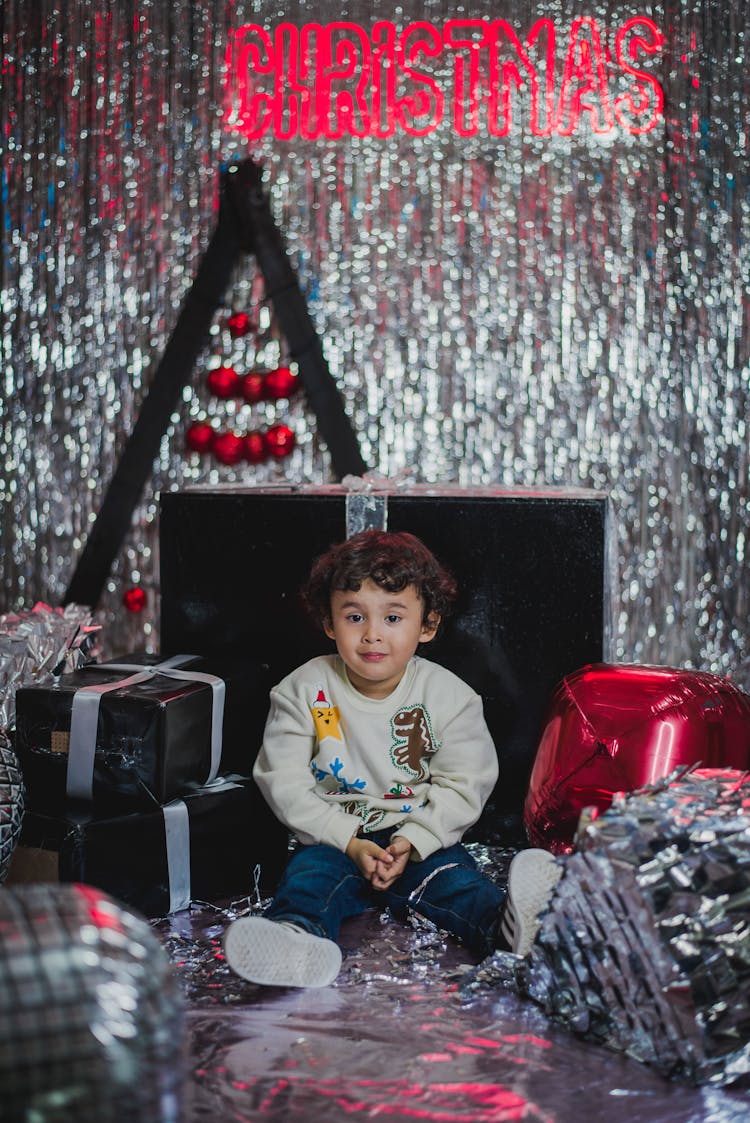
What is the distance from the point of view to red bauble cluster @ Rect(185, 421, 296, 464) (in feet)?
10.6

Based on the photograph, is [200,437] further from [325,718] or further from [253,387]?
[325,718]

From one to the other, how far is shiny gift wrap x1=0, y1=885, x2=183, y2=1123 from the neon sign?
282cm

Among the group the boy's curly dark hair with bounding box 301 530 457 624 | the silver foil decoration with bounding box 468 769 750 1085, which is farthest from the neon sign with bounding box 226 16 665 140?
the silver foil decoration with bounding box 468 769 750 1085

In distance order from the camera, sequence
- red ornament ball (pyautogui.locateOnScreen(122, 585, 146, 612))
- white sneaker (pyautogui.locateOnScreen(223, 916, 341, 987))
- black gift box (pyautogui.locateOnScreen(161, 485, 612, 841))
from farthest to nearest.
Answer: red ornament ball (pyautogui.locateOnScreen(122, 585, 146, 612)), black gift box (pyautogui.locateOnScreen(161, 485, 612, 841)), white sneaker (pyautogui.locateOnScreen(223, 916, 341, 987))

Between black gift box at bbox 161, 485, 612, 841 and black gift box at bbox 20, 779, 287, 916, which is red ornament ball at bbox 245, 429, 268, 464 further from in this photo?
black gift box at bbox 20, 779, 287, 916

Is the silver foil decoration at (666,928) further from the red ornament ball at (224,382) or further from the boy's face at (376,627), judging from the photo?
the red ornament ball at (224,382)

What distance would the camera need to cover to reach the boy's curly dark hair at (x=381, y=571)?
1854 mm

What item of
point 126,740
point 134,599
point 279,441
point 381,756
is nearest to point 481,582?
point 381,756

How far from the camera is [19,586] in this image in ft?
11.1

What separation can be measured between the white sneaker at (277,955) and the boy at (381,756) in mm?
116

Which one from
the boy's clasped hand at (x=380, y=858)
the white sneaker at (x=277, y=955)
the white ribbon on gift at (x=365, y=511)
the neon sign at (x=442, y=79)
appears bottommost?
the white sneaker at (x=277, y=955)

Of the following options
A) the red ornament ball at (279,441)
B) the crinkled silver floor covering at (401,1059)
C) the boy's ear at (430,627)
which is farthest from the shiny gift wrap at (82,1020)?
the red ornament ball at (279,441)

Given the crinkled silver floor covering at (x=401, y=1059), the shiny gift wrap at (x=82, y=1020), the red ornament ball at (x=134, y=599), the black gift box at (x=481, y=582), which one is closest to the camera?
the shiny gift wrap at (x=82, y=1020)

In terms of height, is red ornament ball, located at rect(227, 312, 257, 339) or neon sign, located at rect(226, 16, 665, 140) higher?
neon sign, located at rect(226, 16, 665, 140)
